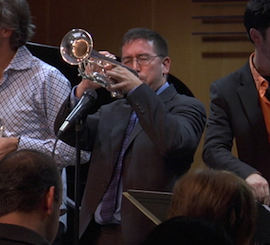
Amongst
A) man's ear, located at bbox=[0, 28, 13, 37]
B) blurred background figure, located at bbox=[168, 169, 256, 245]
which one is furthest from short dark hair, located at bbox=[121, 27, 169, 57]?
blurred background figure, located at bbox=[168, 169, 256, 245]

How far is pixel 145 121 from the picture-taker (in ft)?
8.77

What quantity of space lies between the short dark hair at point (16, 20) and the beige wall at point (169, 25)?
6.43 ft

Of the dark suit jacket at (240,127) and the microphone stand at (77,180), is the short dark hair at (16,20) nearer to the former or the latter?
the microphone stand at (77,180)

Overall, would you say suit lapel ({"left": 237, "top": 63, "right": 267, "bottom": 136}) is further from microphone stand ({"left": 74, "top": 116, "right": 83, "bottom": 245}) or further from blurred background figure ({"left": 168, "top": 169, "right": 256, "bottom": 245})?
blurred background figure ({"left": 168, "top": 169, "right": 256, "bottom": 245})

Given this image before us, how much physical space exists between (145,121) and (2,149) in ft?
2.24

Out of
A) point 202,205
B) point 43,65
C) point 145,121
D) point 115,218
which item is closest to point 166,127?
point 145,121

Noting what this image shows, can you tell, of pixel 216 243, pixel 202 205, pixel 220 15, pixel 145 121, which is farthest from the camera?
pixel 220 15

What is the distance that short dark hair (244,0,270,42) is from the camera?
272 cm

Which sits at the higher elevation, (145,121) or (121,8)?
(121,8)

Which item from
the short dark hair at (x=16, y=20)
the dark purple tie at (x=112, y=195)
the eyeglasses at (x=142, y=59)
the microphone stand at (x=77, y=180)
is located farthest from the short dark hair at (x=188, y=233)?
the short dark hair at (x=16, y=20)

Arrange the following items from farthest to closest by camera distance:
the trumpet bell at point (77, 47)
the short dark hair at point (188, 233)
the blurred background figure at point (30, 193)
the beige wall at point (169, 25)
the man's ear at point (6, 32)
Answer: the beige wall at point (169, 25)
the man's ear at point (6, 32)
the trumpet bell at point (77, 47)
the blurred background figure at point (30, 193)
the short dark hair at point (188, 233)

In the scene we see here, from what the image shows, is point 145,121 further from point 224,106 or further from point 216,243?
point 216,243

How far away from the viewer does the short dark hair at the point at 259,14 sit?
2.72 metres

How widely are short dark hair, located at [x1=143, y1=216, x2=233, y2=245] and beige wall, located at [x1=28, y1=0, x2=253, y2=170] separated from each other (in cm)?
375
